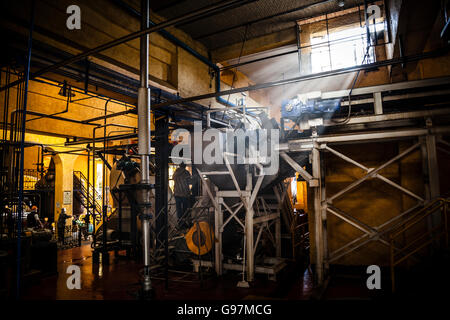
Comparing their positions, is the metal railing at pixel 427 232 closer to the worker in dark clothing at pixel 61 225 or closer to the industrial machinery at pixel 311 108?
the industrial machinery at pixel 311 108

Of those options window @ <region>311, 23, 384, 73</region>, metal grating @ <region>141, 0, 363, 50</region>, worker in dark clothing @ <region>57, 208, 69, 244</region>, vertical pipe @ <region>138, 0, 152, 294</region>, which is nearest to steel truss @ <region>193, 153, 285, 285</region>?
vertical pipe @ <region>138, 0, 152, 294</region>

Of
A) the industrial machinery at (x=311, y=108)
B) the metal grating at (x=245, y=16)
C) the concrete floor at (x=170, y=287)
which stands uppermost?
the metal grating at (x=245, y=16)

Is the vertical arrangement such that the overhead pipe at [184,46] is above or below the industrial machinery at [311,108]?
above

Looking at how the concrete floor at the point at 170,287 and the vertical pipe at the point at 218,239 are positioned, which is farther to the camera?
the vertical pipe at the point at 218,239

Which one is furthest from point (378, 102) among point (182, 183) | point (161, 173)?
point (182, 183)

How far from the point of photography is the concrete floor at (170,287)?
23.3 ft

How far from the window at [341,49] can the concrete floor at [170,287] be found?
312 inches

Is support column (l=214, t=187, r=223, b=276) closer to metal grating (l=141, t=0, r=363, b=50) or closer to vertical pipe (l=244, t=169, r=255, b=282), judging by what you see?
vertical pipe (l=244, t=169, r=255, b=282)

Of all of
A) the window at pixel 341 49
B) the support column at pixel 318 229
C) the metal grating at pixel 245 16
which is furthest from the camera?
the window at pixel 341 49

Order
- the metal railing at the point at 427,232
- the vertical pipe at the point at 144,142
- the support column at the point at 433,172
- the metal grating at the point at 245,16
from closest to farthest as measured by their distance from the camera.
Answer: the vertical pipe at the point at 144,142 < the metal railing at the point at 427,232 < the support column at the point at 433,172 < the metal grating at the point at 245,16

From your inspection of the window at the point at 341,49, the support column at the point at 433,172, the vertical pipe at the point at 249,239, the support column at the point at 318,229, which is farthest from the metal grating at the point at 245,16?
the vertical pipe at the point at 249,239

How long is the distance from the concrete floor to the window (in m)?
7.93

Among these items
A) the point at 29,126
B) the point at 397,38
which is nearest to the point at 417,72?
the point at 397,38

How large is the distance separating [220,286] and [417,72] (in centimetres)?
952
